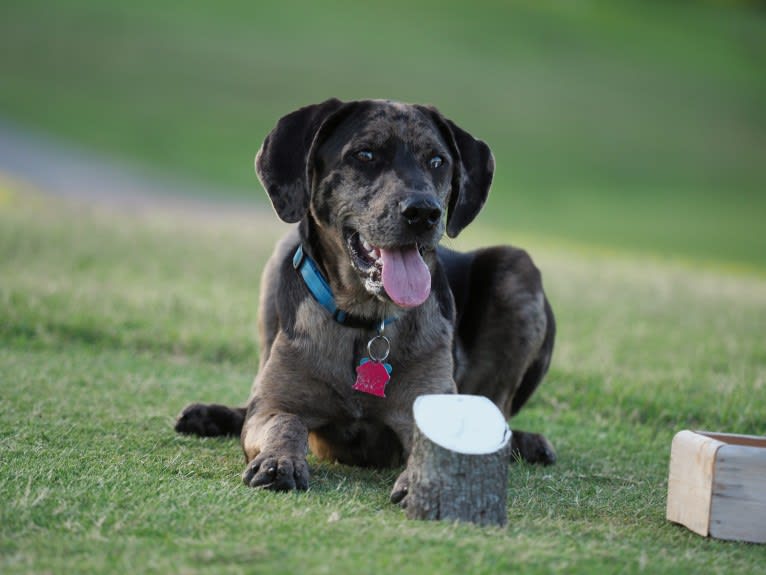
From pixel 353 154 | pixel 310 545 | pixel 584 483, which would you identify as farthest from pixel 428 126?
pixel 310 545

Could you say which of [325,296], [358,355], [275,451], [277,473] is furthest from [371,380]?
[277,473]

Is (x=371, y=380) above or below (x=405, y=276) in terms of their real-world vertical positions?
below

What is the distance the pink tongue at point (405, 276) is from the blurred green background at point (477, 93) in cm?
1706

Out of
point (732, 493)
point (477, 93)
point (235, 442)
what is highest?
point (477, 93)

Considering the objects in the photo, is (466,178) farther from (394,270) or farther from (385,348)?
(385,348)

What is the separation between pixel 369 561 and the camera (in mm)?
3426

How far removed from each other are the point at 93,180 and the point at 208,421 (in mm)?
20435

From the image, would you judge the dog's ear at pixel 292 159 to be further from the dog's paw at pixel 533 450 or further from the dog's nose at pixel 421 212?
the dog's paw at pixel 533 450

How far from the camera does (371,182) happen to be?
5.12 meters

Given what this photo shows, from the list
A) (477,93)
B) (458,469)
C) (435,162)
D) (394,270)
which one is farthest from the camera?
(477,93)

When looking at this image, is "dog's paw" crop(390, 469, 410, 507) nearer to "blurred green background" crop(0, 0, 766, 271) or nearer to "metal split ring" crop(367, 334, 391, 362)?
"metal split ring" crop(367, 334, 391, 362)

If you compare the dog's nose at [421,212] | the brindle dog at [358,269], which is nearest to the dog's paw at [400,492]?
the brindle dog at [358,269]

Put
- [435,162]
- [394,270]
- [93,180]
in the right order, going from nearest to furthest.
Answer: [394,270] < [435,162] < [93,180]

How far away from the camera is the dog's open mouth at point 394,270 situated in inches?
195
